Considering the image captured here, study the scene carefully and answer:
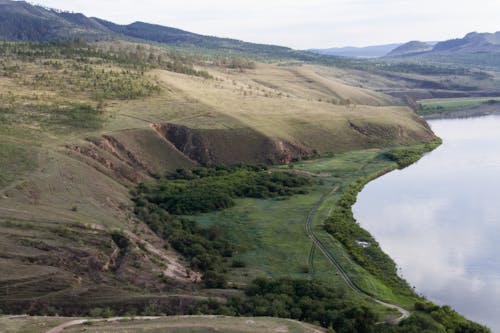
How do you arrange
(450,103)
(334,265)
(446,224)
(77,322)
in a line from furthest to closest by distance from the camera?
(450,103) → (446,224) → (334,265) → (77,322)

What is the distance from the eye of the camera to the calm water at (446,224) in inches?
1451

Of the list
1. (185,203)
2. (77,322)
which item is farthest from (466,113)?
(77,322)

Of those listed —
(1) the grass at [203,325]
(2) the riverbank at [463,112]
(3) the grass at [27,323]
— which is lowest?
(3) the grass at [27,323]

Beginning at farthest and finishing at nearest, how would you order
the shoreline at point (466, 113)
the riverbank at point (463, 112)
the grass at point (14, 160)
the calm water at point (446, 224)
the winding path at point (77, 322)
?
the riverbank at point (463, 112)
the shoreline at point (466, 113)
the grass at point (14, 160)
the calm water at point (446, 224)
the winding path at point (77, 322)

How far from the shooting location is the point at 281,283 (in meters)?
34.8

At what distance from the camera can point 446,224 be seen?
4972cm

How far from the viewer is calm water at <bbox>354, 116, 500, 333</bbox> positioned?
3684cm

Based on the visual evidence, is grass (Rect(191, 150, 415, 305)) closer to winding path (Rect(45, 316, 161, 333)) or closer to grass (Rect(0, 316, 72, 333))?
winding path (Rect(45, 316, 161, 333))

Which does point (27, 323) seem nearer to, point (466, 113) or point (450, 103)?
point (466, 113)

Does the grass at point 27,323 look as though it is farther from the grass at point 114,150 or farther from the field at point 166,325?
the grass at point 114,150

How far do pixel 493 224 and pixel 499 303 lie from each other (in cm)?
1590

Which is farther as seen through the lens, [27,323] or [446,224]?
[446,224]

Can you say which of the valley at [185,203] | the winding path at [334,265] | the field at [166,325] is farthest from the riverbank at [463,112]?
the field at [166,325]

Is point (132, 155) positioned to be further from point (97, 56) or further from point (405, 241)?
point (97, 56)
